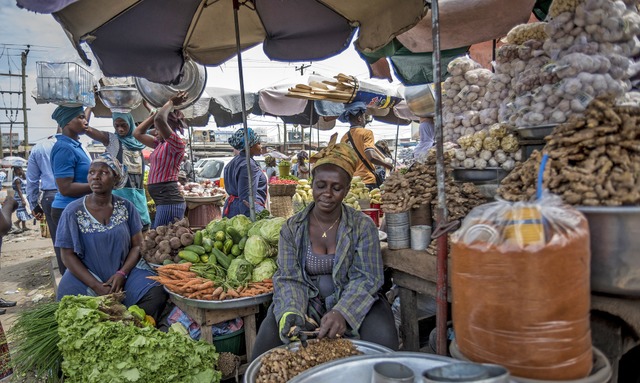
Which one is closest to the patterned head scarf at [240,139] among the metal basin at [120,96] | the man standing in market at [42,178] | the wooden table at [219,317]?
the metal basin at [120,96]

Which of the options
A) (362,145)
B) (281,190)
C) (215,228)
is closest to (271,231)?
(215,228)

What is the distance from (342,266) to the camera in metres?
2.63

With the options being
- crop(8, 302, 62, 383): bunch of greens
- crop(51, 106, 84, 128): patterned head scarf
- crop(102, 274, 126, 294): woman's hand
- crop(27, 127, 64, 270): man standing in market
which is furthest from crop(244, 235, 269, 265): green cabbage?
crop(27, 127, 64, 270): man standing in market

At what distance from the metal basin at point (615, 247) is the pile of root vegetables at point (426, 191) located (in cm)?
104

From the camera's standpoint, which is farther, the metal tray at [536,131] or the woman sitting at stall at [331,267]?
the woman sitting at stall at [331,267]

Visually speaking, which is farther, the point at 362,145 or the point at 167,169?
the point at 362,145

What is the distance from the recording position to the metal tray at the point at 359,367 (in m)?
1.46

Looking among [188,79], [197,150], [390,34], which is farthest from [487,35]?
[197,150]

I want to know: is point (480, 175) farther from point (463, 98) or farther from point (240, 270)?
point (240, 270)

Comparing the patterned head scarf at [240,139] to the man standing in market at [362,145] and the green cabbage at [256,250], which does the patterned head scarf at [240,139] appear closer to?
the man standing in market at [362,145]

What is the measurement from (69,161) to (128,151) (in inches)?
57.5

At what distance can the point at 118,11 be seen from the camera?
125 inches

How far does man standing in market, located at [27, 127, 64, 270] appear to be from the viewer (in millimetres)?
5671

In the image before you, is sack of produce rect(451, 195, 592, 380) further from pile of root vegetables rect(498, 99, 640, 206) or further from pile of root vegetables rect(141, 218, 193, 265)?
pile of root vegetables rect(141, 218, 193, 265)
